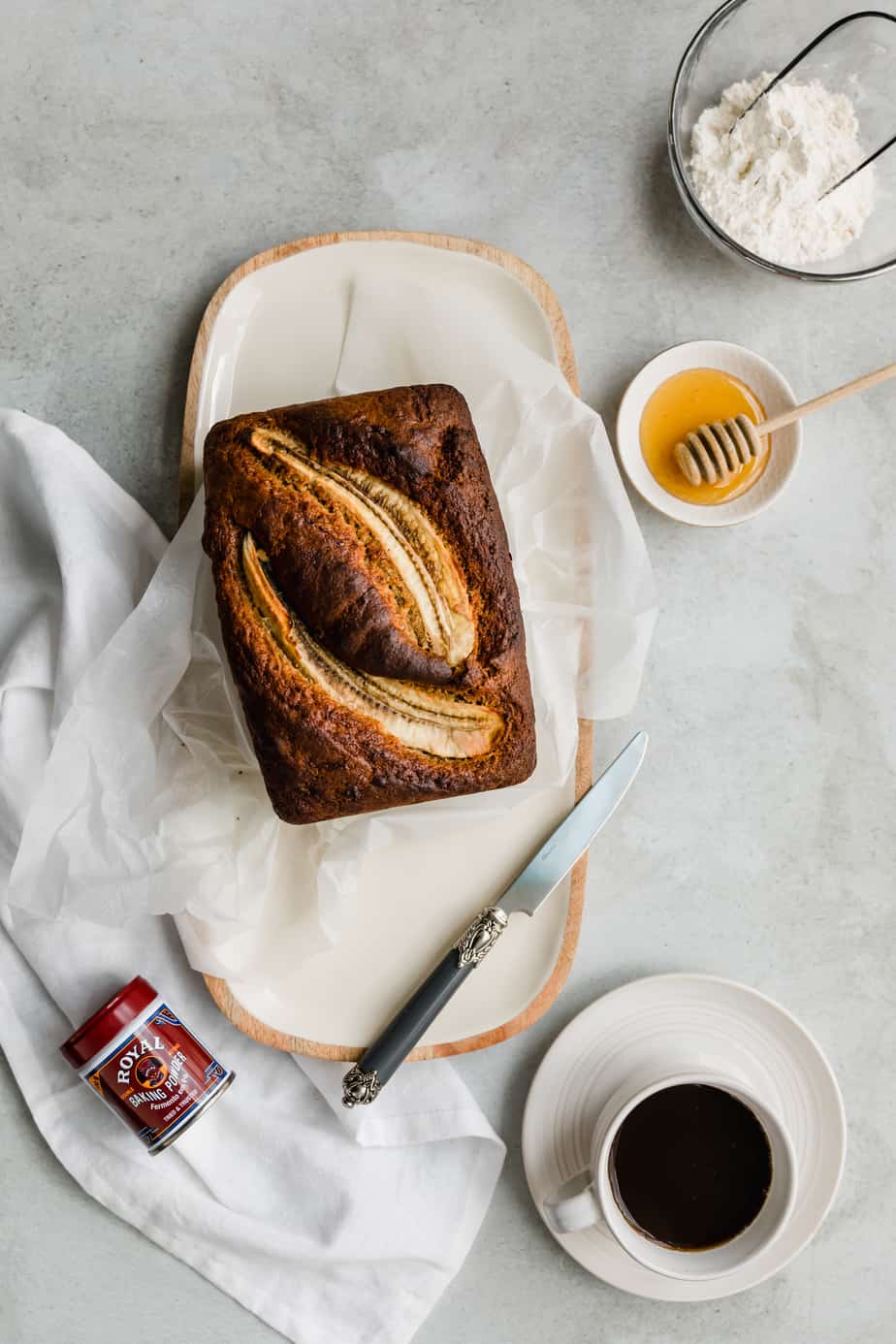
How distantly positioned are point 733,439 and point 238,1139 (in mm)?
1481

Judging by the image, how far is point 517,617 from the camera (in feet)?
4.84

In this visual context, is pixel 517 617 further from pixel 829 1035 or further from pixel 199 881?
pixel 829 1035

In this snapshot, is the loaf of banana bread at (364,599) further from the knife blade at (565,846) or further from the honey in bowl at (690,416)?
the honey in bowl at (690,416)

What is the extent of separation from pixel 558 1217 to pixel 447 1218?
0.33 m

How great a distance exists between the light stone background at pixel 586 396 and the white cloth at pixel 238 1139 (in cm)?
7

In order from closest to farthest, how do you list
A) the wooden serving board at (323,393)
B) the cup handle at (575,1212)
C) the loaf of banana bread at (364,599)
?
the loaf of banana bread at (364,599)
the cup handle at (575,1212)
the wooden serving board at (323,393)

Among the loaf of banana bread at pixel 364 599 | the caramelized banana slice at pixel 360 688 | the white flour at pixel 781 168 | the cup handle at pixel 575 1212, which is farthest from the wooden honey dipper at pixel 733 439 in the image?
the cup handle at pixel 575 1212

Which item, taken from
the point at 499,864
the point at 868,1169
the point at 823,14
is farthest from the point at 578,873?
the point at 823,14

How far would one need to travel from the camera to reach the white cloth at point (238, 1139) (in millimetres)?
1717

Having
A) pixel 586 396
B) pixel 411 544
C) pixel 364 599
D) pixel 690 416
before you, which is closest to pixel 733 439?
pixel 690 416

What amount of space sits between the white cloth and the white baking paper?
14 centimetres

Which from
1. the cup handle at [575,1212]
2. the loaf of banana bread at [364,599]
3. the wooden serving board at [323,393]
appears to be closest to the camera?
the loaf of banana bread at [364,599]

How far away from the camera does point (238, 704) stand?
1568 millimetres

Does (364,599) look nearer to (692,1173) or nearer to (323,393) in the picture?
(323,393)
